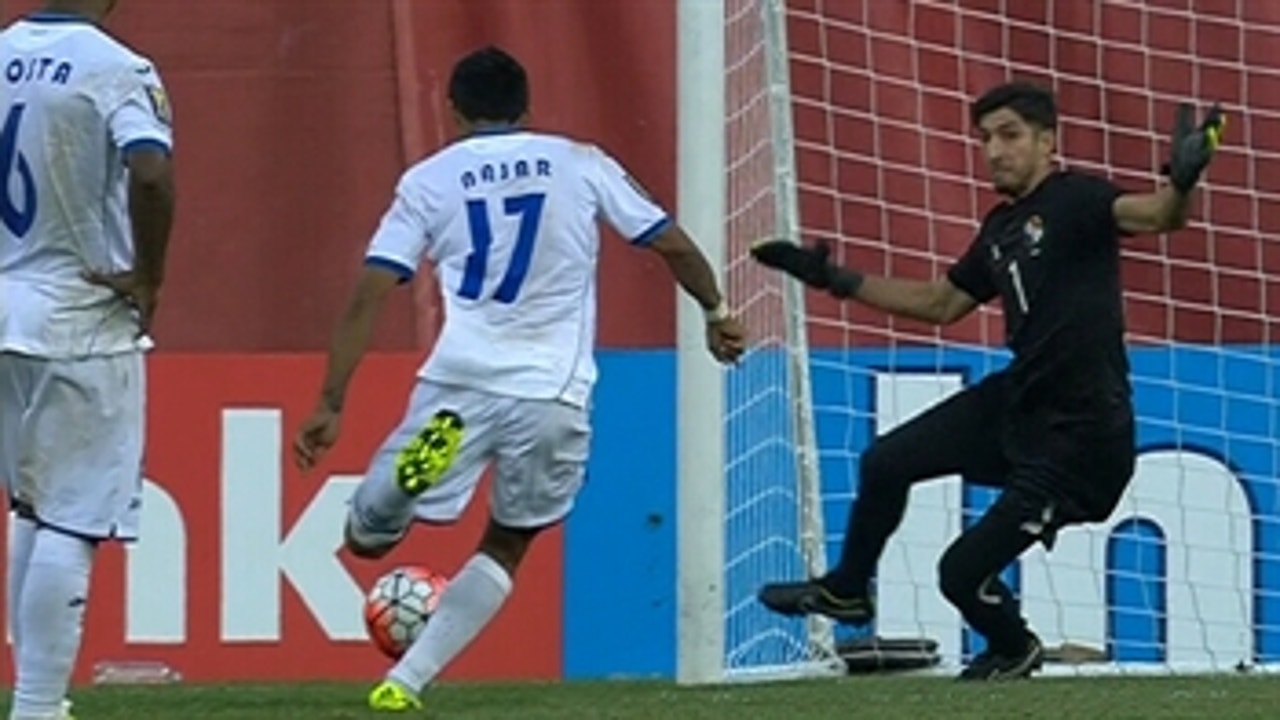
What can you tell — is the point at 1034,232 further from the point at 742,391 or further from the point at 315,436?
the point at 315,436

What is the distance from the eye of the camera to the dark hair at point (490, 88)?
26.5ft

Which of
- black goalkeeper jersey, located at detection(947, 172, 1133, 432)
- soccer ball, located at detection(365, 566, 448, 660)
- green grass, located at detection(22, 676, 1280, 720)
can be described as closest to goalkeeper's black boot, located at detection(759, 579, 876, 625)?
green grass, located at detection(22, 676, 1280, 720)

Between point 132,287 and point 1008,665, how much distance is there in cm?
291

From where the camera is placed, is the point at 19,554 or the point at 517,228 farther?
the point at 517,228

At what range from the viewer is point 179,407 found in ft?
37.3

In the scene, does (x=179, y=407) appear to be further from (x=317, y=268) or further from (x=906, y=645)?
(x=906, y=645)

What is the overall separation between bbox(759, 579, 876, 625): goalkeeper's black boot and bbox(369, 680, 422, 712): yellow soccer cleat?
3.78ft

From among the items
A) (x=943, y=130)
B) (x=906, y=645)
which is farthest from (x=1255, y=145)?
(x=906, y=645)

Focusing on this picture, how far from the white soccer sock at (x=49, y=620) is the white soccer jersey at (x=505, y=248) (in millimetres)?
1401

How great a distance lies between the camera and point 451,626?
8.04 metres

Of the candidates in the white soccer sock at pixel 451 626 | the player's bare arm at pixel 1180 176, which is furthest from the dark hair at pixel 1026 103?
the white soccer sock at pixel 451 626

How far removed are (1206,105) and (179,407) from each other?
348 cm

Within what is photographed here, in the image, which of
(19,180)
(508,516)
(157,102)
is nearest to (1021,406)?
(508,516)

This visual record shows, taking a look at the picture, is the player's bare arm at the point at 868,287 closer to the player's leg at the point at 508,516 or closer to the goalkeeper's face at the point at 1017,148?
the goalkeeper's face at the point at 1017,148
